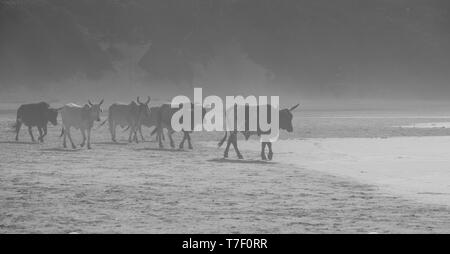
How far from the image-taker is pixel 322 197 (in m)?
15.5

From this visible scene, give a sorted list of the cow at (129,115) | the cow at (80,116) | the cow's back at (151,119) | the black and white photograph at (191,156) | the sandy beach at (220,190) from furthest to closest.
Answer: the cow's back at (151,119) < the cow at (129,115) < the cow at (80,116) < the black and white photograph at (191,156) < the sandy beach at (220,190)

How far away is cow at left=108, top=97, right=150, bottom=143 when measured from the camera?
1184 inches

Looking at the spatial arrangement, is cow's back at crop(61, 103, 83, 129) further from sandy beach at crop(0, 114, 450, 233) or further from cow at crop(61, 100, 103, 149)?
sandy beach at crop(0, 114, 450, 233)

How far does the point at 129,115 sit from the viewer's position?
30500mm

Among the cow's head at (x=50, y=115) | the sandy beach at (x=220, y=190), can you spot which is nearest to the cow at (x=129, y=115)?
the cow's head at (x=50, y=115)

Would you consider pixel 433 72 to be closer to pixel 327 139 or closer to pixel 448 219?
pixel 327 139

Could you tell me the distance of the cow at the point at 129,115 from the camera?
30.1 meters

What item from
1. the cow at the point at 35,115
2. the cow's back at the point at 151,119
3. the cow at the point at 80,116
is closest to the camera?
the cow at the point at 80,116

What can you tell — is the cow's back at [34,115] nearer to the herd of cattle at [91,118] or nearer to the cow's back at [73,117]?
the herd of cattle at [91,118]

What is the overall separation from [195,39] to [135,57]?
6698mm

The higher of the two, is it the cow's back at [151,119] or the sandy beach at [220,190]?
the cow's back at [151,119]

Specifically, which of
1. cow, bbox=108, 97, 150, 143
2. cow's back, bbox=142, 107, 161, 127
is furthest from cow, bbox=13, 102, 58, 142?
cow's back, bbox=142, 107, 161, 127
